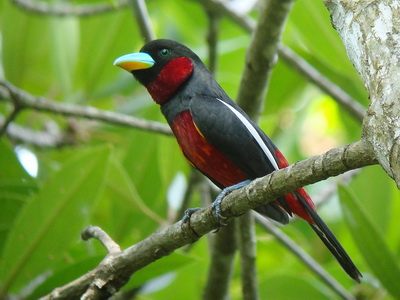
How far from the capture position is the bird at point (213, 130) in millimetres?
2939

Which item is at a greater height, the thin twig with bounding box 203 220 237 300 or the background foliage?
the background foliage

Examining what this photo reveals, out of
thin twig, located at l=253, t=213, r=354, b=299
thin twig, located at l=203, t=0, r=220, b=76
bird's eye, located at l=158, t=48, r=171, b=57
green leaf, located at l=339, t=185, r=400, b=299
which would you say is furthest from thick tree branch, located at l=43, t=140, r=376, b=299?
thin twig, located at l=203, t=0, r=220, b=76

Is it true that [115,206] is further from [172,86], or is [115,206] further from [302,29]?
[302,29]

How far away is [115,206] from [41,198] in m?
0.75

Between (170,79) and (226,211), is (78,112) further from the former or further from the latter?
(226,211)

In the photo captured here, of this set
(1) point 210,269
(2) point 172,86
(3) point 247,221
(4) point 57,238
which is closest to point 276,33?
(2) point 172,86

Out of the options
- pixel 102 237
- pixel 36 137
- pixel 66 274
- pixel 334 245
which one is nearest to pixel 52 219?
pixel 66 274

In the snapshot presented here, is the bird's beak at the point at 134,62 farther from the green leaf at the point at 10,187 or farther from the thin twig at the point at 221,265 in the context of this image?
the thin twig at the point at 221,265

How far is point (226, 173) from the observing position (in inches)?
125

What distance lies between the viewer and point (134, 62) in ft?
11.2

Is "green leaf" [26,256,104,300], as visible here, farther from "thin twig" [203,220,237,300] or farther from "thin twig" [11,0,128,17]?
"thin twig" [11,0,128,17]

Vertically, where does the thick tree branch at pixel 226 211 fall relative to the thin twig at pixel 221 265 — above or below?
below

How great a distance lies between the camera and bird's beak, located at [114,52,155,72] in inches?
133

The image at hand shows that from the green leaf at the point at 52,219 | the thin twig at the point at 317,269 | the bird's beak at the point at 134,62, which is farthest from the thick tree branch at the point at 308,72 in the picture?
the green leaf at the point at 52,219
